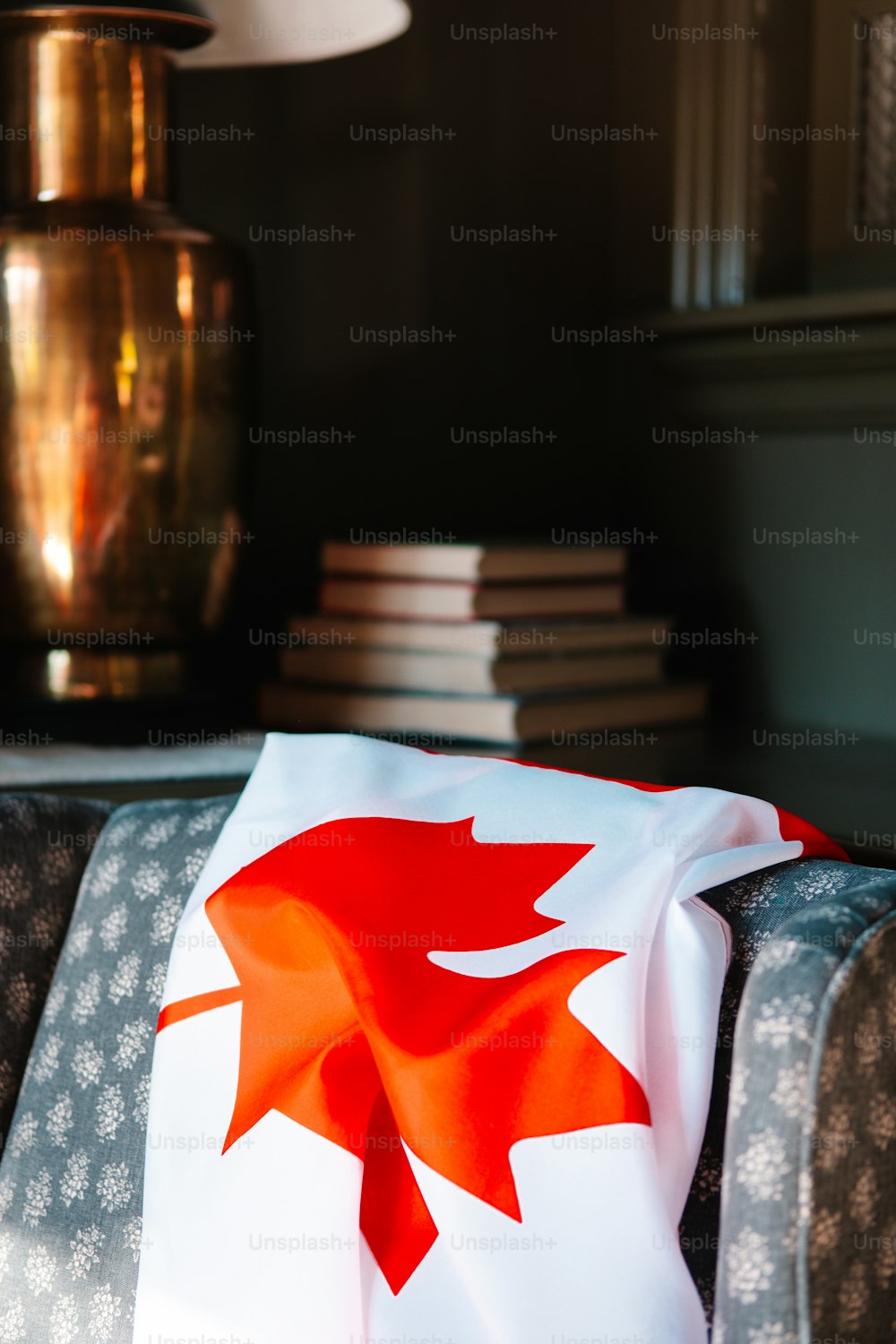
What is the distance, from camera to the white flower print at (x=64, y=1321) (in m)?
0.99

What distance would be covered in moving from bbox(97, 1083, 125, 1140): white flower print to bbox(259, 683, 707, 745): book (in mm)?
562

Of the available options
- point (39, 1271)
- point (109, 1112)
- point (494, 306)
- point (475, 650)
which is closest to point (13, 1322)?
point (39, 1271)

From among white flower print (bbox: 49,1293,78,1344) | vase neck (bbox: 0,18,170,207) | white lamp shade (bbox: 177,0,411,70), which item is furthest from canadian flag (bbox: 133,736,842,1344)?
white lamp shade (bbox: 177,0,411,70)

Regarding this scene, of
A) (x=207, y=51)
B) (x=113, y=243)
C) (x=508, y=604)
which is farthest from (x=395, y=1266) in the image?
(x=207, y=51)

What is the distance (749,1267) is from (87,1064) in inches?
21.7

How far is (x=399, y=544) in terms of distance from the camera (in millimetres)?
1563

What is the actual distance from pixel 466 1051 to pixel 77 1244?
364mm

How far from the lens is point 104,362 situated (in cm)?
139

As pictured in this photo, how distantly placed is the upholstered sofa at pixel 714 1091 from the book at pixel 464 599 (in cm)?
42

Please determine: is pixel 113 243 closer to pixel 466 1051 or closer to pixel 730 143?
pixel 730 143

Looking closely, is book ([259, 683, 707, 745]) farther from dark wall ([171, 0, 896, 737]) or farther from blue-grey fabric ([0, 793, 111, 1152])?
blue-grey fabric ([0, 793, 111, 1152])

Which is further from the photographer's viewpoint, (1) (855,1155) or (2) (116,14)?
(2) (116,14)

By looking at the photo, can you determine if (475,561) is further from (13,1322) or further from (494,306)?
(13,1322)

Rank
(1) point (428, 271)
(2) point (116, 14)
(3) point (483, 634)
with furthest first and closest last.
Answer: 1. (1) point (428, 271)
2. (3) point (483, 634)
3. (2) point (116, 14)
